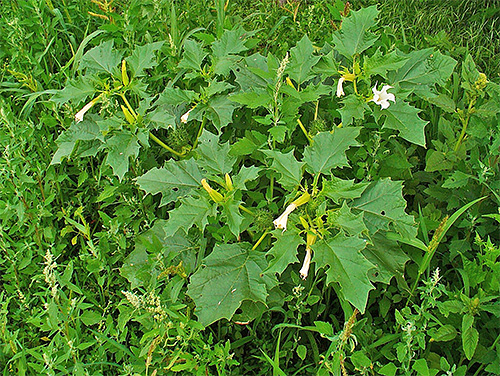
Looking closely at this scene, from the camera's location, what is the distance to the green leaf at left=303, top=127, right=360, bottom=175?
211cm

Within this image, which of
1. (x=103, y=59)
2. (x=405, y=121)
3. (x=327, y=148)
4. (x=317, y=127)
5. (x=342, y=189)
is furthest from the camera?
(x=103, y=59)

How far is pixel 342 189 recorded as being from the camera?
1.98 metres

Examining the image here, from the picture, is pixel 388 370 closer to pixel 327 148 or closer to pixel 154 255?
pixel 327 148

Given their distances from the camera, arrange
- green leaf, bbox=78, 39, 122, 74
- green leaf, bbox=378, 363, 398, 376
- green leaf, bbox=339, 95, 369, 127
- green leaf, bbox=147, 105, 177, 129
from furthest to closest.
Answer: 1. green leaf, bbox=78, 39, 122, 74
2. green leaf, bbox=147, 105, 177, 129
3. green leaf, bbox=339, 95, 369, 127
4. green leaf, bbox=378, 363, 398, 376

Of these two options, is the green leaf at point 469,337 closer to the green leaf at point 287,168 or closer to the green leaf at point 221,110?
the green leaf at point 287,168

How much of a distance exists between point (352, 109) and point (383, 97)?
0.46ft

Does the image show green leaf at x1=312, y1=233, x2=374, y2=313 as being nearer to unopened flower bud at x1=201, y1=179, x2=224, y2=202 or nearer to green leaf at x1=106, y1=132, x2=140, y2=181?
unopened flower bud at x1=201, y1=179, x2=224, y2=202

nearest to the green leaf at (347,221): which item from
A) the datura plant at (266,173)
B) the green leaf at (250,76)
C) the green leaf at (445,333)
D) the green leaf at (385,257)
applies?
the datura plant at (266,173)

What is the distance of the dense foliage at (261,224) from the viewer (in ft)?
6.57

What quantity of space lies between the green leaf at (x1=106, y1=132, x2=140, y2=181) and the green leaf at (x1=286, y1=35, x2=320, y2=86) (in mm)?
760

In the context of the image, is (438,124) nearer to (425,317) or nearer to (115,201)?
(425,317)

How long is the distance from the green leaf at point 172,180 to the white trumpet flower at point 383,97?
81 centimetres

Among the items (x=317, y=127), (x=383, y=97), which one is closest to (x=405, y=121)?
(x=383, y=97)

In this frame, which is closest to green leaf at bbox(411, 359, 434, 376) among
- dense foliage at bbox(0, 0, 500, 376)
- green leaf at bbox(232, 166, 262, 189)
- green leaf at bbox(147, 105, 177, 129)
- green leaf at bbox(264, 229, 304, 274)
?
dense foliage at bbox(0, 0, 500, 376)
